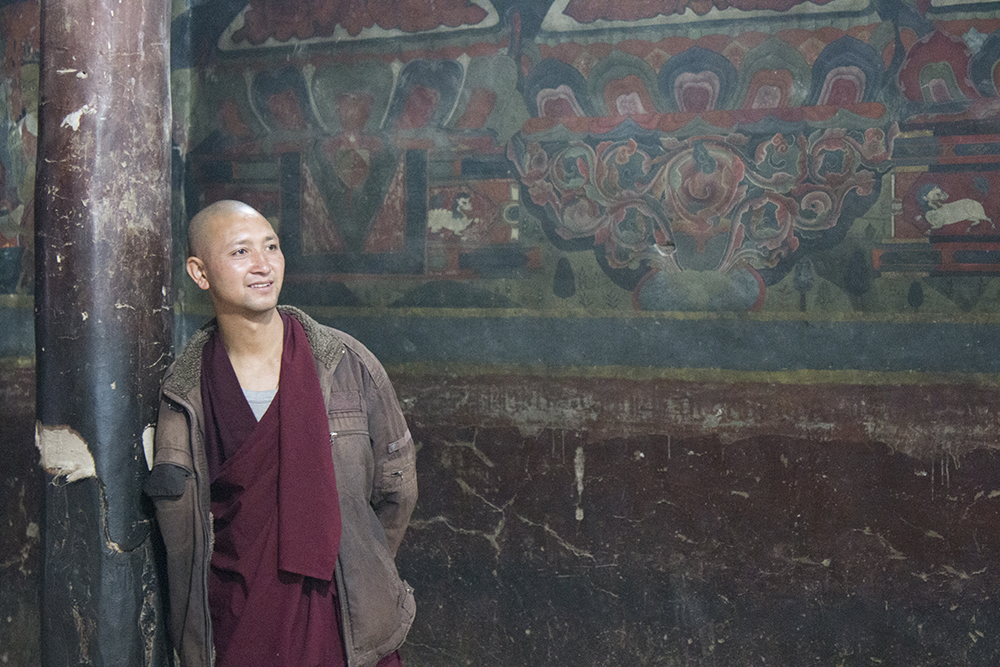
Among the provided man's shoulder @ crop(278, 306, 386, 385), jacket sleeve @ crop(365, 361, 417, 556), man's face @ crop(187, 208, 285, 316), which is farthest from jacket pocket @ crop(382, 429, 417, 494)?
man's face @ crop(187, 208, 285, 316)

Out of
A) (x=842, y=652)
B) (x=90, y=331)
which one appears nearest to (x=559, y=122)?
(x=90, y=331)

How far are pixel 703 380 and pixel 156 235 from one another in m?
2.05

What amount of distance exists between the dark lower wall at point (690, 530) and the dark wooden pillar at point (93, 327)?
1.64 metres

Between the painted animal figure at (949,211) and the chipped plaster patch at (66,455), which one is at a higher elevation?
the painted animal figure at (949,211)

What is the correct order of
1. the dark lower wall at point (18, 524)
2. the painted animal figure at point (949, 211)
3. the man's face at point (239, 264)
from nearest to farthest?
1. the man's face at point (239, 264)
2. the painted animal figure at point (949, 211)
3. the dark lower wall at point (18, 524)

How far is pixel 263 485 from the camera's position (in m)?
1.92

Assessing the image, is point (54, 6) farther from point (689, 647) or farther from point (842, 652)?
point (842, 652)

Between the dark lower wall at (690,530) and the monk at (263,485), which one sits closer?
the monk at (263,485)

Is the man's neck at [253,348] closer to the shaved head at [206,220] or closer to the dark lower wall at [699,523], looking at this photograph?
the shaved head at [206,220]

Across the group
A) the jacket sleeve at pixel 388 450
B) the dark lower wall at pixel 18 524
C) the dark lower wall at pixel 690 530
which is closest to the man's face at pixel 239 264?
the jacket sleeve at pixel 388 450

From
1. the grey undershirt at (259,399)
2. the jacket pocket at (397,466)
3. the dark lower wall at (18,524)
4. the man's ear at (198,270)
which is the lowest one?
the dark lower wall at (18,524)

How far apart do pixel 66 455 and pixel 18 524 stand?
231 centimetres

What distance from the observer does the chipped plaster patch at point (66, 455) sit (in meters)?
1.89

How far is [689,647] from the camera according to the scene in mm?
3197
